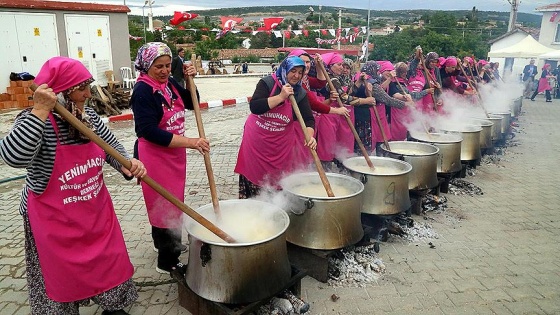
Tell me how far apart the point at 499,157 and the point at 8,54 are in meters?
12.4

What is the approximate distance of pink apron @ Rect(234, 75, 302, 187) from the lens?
3.61m

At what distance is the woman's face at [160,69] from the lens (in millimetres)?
2725

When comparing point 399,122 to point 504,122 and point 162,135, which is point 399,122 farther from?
point 162,135

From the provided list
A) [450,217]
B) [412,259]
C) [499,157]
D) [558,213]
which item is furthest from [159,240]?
[499,157]

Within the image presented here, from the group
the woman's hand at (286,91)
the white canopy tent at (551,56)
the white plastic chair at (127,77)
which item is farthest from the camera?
the white canopy tent at (551,56)

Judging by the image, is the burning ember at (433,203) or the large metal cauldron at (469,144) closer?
the burning ember at (433,203)

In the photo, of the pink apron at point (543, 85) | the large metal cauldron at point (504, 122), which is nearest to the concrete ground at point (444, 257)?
the large metal cauldron at point (504, 122)

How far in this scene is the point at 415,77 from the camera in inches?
263

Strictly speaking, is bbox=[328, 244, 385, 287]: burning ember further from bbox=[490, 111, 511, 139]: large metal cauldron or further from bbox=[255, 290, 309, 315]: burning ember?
bbox=[490, 111, 511, 139]: large metal cauldron

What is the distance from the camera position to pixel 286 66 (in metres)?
3.43

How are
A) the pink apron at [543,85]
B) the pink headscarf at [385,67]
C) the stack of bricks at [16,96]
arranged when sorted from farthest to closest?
1. the pink apron at [543,85]
2. the stack of bricks at [16,96]
3. the pink headscarf at [385,67]

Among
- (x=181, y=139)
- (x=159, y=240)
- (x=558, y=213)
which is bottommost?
(x=558, y=213)

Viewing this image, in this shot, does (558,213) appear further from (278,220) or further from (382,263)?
(278,220)

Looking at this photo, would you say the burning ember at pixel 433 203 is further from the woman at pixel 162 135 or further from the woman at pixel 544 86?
the woman at pixel 544 86
